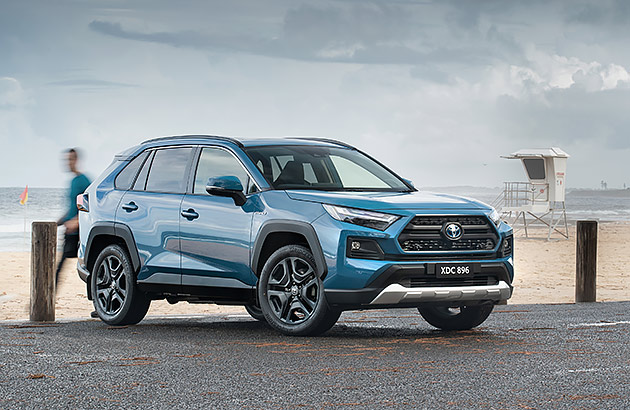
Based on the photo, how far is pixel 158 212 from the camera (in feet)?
31.5

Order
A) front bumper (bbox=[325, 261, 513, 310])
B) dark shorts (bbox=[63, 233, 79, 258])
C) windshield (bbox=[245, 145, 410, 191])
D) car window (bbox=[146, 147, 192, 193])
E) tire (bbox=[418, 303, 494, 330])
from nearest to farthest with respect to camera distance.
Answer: front bumper (bbox=[325, 261, 513, 310]) < windshield (bbox=[245, 145, 410, 191]) < tire (bbox=[418, 303, 494, 330]) < car window (bbox=[146, 147, 192, 193]) < dark shorts (bbox=[63, 233, 79, 258])

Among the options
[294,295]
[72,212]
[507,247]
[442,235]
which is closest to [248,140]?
[294,295]

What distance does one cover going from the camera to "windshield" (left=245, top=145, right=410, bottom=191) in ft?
29.8

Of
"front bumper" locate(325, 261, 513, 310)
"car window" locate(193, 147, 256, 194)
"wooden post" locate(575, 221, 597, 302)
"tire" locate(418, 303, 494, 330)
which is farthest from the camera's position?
"wooden post" locate(575, 221, 597, 302)

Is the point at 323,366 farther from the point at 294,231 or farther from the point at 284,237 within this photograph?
the point at 284,237

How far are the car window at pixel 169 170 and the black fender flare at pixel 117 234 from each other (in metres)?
0.49

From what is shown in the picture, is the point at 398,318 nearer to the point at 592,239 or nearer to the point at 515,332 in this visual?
the point at 515,332

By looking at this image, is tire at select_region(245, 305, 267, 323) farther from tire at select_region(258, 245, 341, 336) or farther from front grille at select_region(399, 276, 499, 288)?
front grille at select_region(399, 276, 499, 288)

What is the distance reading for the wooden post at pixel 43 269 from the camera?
10594 millimetres

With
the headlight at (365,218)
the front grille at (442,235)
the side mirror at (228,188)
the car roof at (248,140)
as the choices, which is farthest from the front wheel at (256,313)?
the front grille at (442,235)

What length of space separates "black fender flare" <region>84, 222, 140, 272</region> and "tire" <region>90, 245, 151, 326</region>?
0.13 m

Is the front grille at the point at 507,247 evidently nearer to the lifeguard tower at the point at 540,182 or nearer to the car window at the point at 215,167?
the car window at the point at 215,167

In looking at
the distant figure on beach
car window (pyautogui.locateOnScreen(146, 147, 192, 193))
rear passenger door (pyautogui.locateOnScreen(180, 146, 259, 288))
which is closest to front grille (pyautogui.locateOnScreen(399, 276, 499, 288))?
rear passenger door (pyautogui.locateOnScreen(180, 146, 259, 288))

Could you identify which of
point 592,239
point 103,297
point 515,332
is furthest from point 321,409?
point 592,239
